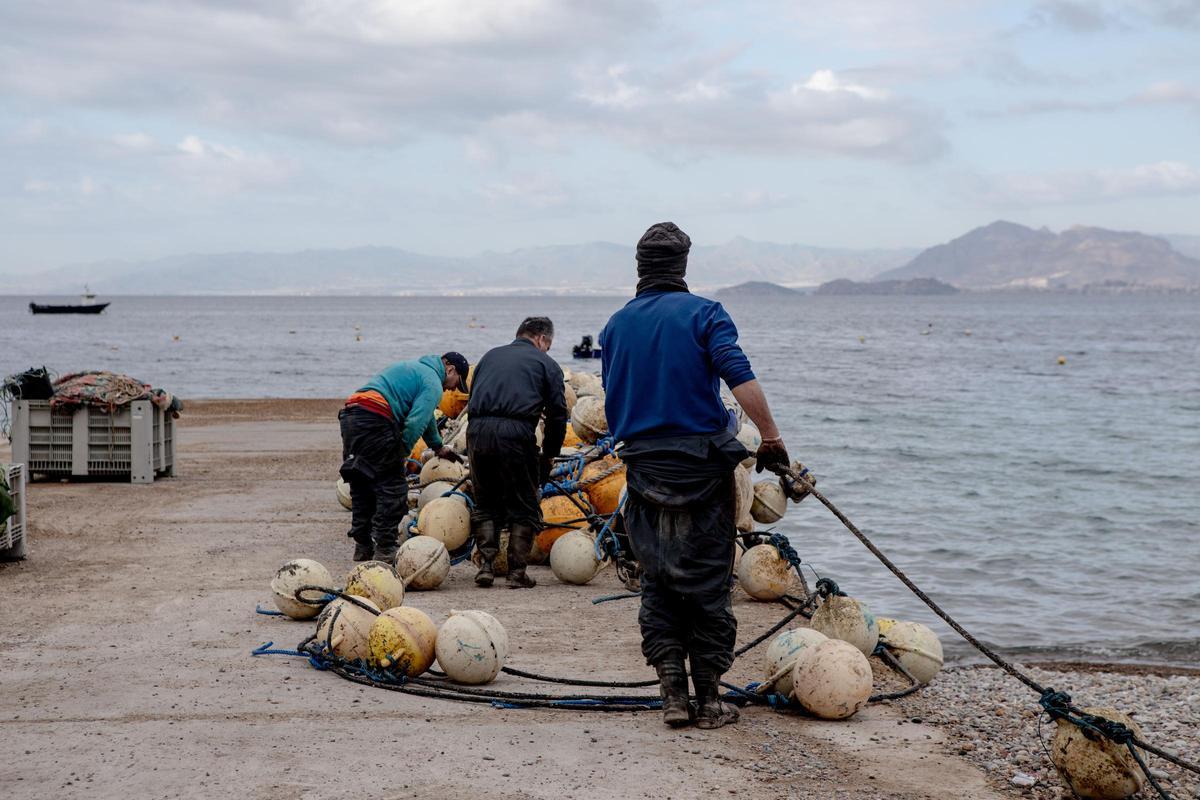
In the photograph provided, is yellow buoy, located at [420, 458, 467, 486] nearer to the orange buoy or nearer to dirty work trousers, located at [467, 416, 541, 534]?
the orange buoy

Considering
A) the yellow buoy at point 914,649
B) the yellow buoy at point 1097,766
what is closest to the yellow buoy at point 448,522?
the yellow buoy at point 914,649

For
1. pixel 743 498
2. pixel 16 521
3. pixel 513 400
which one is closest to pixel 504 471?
pixel 513 400

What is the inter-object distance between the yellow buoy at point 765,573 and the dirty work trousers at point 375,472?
9.18 feet

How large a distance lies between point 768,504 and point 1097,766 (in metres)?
5.23

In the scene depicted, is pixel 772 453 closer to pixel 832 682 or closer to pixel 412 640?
pixel 832 682

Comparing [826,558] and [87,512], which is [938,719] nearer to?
[826,558]

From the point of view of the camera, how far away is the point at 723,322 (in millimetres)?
5715

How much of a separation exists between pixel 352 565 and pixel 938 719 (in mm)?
5024

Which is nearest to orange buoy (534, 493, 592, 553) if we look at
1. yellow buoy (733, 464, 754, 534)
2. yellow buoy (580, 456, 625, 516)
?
yellow buoy (580, 456, 625, 516)

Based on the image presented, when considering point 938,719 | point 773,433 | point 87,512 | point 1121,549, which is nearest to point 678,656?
point 773,433

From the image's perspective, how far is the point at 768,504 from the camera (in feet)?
33.7

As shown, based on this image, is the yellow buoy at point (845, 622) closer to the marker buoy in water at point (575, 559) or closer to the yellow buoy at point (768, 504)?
the marker buoy in water at point (575, 559)

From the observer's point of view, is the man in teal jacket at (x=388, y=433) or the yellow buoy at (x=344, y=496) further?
the yellow buoy at (x=344, y=496)

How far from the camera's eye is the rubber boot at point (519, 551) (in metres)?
9.21
